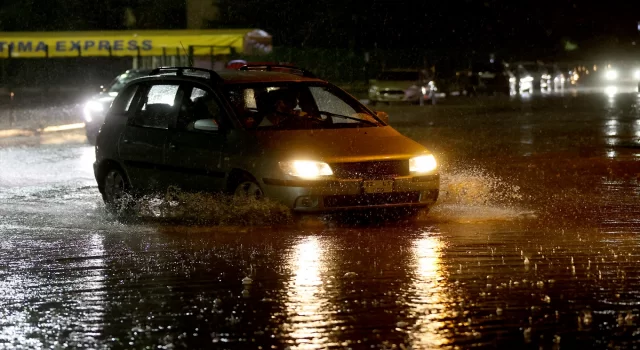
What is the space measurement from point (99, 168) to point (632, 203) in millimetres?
5828

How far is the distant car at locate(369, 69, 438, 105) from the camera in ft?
150

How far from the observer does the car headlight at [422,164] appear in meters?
11.4

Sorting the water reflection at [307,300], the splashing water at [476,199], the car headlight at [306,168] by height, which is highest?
the car headlight at [306,168]

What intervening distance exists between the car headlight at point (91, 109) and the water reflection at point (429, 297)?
1429cm

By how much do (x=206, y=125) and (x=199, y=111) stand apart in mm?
427

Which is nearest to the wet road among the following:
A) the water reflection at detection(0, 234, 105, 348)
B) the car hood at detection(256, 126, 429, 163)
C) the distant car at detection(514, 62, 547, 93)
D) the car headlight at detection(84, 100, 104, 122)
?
the water reflection at detection(0, 234, 105, 348)

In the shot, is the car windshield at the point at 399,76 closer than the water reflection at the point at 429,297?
No

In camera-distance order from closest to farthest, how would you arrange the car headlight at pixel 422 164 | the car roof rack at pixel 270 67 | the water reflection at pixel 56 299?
the water reflection at pixel 56 299 < the car headlight at pixel 422 164 < the car roof rack at pixel 270 67

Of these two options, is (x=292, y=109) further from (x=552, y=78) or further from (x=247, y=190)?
(x=552, y=78)

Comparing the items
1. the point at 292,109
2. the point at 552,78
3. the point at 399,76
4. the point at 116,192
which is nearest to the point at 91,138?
the point at 116,192

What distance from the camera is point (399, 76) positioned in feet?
153

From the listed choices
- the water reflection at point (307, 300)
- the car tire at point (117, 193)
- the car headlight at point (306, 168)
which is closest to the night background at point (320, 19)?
the car tire at point (117, 193)

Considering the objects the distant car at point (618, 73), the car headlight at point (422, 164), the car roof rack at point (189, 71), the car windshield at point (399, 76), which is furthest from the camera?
the distant car at point (618, 73)

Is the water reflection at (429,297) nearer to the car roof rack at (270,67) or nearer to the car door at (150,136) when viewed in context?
the car door at (150,136)
